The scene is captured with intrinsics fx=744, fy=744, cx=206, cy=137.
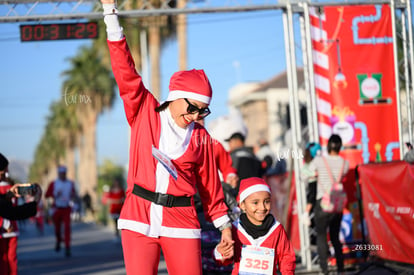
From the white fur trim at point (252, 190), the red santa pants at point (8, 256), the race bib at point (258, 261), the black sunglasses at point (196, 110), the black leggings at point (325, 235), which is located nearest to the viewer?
the black sunglasses at point (196, 110)

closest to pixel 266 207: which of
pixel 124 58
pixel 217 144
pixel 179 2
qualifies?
pixel 217 144

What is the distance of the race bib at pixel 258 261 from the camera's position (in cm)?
540

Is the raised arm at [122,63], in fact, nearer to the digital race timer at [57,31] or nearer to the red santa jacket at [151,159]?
the red santa jacket at [151,159]

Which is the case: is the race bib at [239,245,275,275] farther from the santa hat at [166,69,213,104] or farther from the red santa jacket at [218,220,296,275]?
the santa hat at [166,69,213,104]

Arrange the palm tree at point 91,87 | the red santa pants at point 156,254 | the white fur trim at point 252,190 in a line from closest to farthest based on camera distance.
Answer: the red santa pants at point 156,254 < the white fur trim at point 252,190 < the palm tree at point 91,87

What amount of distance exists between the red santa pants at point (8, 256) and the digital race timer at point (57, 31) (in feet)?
12.2

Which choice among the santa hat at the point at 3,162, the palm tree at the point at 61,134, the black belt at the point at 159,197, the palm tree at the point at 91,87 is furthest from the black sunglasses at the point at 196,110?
the palm tree at the point at 61,134

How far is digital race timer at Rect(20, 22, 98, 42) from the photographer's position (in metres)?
11.0

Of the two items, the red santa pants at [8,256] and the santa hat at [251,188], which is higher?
the santa hat at [251,188]

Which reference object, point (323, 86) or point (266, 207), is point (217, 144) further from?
point (323, 86)

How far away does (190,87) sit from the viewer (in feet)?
14.5

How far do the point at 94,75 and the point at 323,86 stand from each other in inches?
1632

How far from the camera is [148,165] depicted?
171 inches

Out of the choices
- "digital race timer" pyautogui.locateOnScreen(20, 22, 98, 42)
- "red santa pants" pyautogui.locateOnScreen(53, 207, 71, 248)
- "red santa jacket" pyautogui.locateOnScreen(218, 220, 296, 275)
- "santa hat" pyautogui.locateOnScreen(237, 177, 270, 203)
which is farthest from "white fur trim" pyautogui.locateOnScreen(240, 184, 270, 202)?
"red santa pants" pyautogui.locateOnScreen(53, 207, 71, 248)
